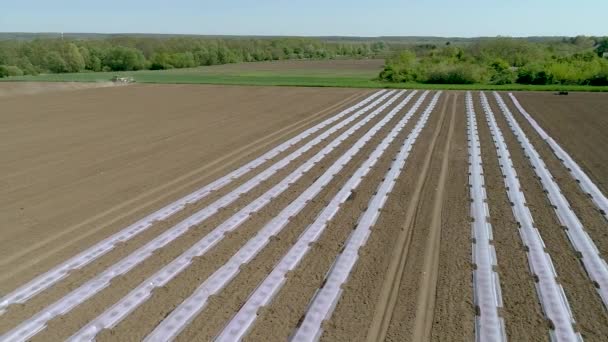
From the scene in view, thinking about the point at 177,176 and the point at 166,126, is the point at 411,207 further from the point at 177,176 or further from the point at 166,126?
the point at 166,126

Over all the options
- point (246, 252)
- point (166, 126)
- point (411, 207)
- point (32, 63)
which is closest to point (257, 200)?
point (246, 252)

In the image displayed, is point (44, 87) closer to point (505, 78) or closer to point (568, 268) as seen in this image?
point (505, 78)

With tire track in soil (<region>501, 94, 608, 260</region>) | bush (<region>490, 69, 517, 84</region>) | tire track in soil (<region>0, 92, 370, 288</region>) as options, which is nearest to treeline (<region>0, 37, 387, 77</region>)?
bush (<region>490, 69, 517, 84</region>)

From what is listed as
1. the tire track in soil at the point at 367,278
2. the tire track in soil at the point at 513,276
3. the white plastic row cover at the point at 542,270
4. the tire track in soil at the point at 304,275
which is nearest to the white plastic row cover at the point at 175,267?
the tire track in soil at the point at 304,275

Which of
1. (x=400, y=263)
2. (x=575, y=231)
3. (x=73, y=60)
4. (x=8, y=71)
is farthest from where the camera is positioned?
(x=73, y=60)

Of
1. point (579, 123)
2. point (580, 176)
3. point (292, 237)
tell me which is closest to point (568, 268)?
point (292, 237)

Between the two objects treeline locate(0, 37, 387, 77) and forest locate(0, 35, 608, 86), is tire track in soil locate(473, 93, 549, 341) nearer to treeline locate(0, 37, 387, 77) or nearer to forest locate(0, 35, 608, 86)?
forest locate(0, 35, 608, 86)
